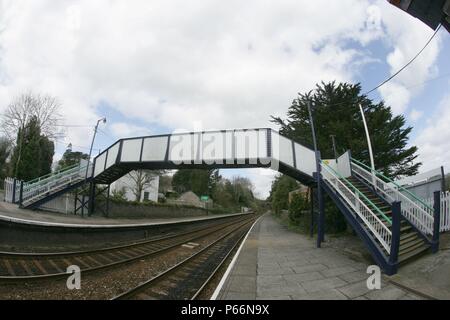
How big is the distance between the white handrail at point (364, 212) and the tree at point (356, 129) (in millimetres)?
3546

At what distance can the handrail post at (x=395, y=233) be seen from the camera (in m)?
5.86

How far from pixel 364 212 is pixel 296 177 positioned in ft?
21.7

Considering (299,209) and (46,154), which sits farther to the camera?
(46,154)

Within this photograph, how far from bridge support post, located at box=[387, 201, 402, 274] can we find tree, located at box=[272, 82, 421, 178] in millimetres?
9306

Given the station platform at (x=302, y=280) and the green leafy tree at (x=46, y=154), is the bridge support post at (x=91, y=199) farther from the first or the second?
the station platform at (x=302, y=280)

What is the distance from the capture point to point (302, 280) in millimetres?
6289

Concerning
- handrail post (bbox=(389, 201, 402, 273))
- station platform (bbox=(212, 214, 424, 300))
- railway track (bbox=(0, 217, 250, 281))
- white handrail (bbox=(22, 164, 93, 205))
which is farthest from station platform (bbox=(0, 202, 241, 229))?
handrail post (bbox=(389, 201, 402, 273))

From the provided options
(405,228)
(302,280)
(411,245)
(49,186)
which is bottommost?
(302,280)

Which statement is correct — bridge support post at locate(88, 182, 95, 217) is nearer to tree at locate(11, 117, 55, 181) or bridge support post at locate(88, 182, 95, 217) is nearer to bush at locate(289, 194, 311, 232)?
tree at locate(11, 117, 55, 181)

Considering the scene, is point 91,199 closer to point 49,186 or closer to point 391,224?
point 49,186

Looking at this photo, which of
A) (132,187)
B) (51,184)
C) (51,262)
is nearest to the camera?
(51,262)

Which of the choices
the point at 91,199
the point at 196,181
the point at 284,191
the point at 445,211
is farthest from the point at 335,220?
the point at 196,181

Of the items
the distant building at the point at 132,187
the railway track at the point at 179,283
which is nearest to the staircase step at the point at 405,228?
the railway track at the point at 179,283

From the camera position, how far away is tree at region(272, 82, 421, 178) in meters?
16.5
